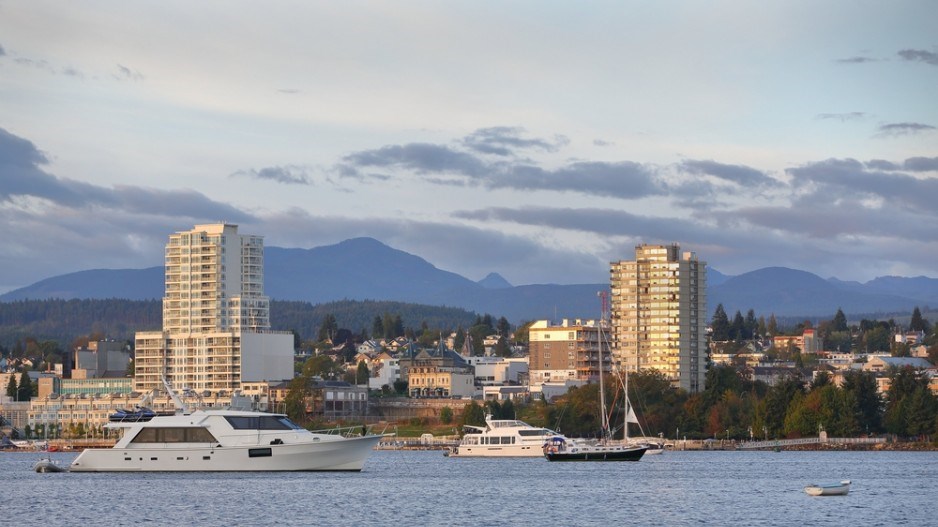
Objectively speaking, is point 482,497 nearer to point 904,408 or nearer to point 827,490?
point 827,490

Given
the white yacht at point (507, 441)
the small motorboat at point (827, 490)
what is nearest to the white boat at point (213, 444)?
the small motorboat at point (827, 490)

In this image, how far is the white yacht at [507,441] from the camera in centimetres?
15412

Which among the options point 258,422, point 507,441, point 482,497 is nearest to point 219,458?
point 258,422

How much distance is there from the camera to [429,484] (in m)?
111

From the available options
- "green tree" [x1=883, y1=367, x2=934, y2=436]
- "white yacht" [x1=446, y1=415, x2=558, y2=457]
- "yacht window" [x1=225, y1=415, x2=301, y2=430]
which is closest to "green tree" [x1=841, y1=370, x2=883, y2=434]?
"green tree" [x1=883, y1=367, x2=934, y2=436]

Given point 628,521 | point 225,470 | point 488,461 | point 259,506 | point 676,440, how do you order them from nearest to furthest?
point 628,521, point 259,506, point 225,470, point 488,461, point 676,440

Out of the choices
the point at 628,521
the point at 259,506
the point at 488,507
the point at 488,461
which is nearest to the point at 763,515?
the point at 628,521

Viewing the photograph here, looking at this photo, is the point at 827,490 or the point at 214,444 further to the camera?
the point at 214,444

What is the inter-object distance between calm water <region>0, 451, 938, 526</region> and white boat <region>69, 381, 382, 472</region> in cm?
97

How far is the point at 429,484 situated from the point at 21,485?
87.4ft

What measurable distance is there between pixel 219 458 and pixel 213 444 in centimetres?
97

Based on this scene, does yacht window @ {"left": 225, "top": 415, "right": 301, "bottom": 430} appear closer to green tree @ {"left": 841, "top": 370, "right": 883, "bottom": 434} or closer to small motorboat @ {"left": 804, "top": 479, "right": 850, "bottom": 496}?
small motorboat @ {"left": 804, "top": 479, "right": 850, "bottom": 496}

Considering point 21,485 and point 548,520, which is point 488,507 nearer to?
point 548,520

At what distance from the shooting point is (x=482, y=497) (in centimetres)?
9725
